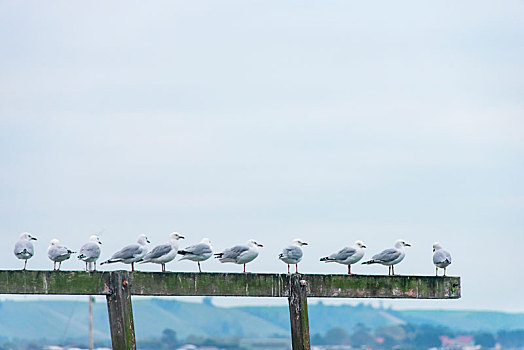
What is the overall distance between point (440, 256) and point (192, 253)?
15.3 feet

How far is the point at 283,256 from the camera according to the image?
2344cm

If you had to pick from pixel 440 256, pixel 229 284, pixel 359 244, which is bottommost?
pixel 229 284

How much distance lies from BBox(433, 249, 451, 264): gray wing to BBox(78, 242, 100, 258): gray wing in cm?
616

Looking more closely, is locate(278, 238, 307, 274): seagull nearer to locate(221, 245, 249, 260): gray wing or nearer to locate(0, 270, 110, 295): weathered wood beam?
locate(221, 245, 249, 260): gray wing

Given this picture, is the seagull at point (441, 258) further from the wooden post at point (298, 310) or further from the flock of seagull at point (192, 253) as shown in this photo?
the wooden post at point (298, 310)

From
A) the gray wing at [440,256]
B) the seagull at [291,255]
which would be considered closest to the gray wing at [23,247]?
the seagull at [291,255]

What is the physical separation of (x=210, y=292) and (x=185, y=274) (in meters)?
0.45

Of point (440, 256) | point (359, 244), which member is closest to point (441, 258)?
point (440, 256)

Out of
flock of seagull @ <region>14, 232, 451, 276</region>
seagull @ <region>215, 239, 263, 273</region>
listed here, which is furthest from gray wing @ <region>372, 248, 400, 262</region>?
seagull @ <region>215, 239, 263, 273</region>

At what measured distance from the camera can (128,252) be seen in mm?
22375

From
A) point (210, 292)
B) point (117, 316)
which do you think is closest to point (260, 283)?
point (210, 292)

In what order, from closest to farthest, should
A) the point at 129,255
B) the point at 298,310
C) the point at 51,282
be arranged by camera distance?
the point at 51,282 < the point at 298,310 < the point at 129,255

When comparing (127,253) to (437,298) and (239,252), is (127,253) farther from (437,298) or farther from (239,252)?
(437,298)

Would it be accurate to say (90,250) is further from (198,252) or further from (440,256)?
(440,256)
